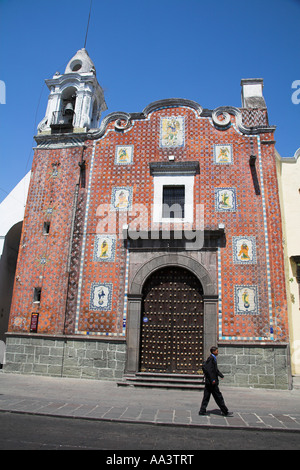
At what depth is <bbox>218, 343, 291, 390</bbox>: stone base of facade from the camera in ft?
34.6

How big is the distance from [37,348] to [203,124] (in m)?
10.2

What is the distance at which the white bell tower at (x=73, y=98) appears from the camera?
14.6m

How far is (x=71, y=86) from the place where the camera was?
15430 millimetres

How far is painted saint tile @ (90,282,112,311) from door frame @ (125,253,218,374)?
728 mm

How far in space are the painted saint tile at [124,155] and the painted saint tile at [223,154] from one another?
10.7 feet

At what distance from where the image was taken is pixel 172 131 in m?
13.6

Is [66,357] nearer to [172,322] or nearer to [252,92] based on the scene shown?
[172,322]

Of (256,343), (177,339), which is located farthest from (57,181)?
(256,343)

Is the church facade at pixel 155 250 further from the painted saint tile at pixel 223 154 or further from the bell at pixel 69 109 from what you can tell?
the bell at pixel 69 109

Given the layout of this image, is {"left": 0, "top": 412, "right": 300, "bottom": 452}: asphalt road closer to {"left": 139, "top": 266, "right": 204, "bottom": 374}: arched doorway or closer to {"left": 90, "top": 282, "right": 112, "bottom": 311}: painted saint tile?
{"left": 139, "top": 266, "right": 204, "bottom": 374}: arched doorway

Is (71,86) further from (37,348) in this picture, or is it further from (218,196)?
(37,348)

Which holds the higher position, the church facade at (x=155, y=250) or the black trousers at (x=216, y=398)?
the church facade at (x=155, y=250)

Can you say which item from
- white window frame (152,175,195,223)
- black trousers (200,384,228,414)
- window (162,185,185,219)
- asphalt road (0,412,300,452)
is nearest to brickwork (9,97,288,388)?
white window frame (152,175,195,223)

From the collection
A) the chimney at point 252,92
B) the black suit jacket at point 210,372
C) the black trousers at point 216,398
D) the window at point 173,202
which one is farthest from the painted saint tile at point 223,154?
the black trousers at point 216,398
